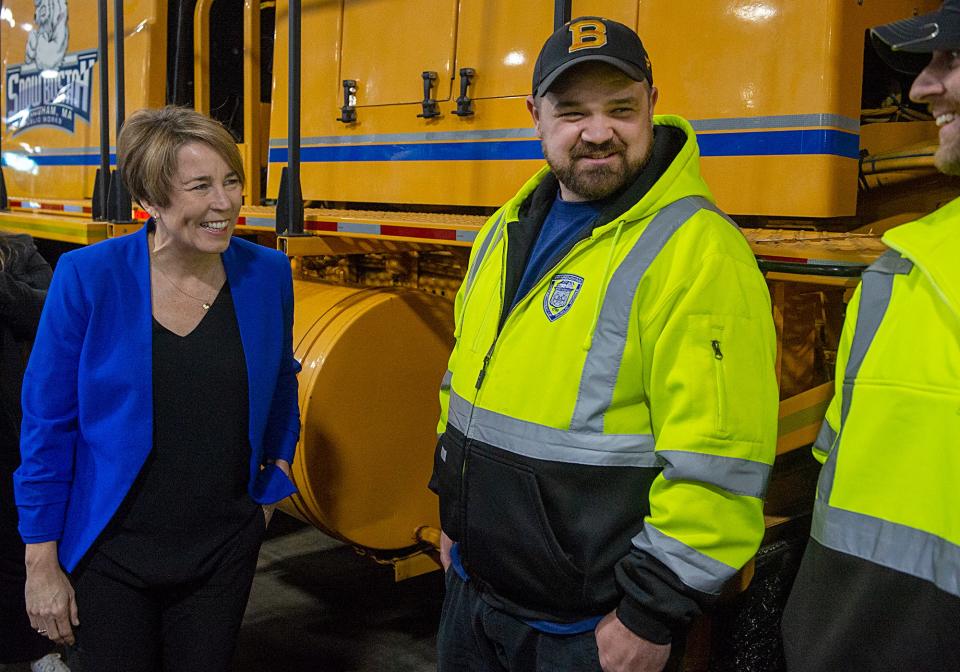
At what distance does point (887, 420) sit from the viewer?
115 centimetres

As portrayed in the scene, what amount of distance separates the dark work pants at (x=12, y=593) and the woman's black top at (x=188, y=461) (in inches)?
43.3

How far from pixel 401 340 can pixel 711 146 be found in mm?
1358

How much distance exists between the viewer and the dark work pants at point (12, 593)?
115 inches

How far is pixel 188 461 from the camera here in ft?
6.81

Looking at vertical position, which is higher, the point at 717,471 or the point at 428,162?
the point at 428,162

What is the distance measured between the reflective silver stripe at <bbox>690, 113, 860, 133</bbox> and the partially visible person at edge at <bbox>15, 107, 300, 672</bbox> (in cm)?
142

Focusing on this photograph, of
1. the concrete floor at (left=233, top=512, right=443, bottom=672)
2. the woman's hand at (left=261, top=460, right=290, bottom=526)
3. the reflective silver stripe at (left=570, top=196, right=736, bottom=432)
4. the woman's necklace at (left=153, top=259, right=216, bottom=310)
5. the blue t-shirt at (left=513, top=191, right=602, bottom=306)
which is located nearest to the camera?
the reflective silver stripe at (left=570, top=196, right=736, bottom=432)

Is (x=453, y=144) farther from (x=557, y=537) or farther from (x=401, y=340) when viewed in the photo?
(x=557, y=537)

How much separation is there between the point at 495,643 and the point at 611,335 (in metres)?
0.69

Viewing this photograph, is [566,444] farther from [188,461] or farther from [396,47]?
[396,47]

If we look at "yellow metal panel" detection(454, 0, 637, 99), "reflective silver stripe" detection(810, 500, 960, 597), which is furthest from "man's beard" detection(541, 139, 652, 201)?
"yellow metal panel" detection(454, 0, 637, 99)

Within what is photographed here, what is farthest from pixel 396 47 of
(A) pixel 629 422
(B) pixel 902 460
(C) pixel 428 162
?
(B) pixel 902 460

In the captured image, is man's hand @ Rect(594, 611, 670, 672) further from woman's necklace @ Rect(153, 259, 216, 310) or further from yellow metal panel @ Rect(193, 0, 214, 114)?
yellow metal panel @ Rect(193, 0, 214, 114)

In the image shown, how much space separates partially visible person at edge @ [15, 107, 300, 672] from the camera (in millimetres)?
2016
